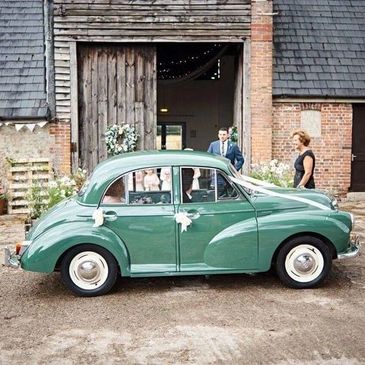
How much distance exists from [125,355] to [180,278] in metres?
2.38

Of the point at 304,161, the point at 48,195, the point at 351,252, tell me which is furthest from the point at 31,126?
the point at 351,252

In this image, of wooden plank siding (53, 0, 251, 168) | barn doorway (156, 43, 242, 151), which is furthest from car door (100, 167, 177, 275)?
barn doorway (156, 43, 242, 151)

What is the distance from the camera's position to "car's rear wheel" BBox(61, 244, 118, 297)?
6051mm

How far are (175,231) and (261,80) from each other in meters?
7.68

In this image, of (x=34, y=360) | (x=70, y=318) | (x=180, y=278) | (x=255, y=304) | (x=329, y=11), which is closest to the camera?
(x=34, y=360)

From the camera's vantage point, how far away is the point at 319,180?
14.0 meters

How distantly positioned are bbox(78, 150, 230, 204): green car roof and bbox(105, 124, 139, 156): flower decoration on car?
6.45 metres

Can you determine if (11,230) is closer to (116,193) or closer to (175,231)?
(116,193)

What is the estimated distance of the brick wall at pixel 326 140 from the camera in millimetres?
13656

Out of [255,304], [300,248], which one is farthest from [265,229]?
[255,304]

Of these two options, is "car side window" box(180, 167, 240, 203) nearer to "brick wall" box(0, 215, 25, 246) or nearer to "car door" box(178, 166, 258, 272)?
"car door" box(178, 166, 258, 272)

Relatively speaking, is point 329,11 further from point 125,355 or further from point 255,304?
point 125,355

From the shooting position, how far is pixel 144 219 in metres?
6.09

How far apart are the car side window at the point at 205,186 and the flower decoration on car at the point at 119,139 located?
22.3ft
